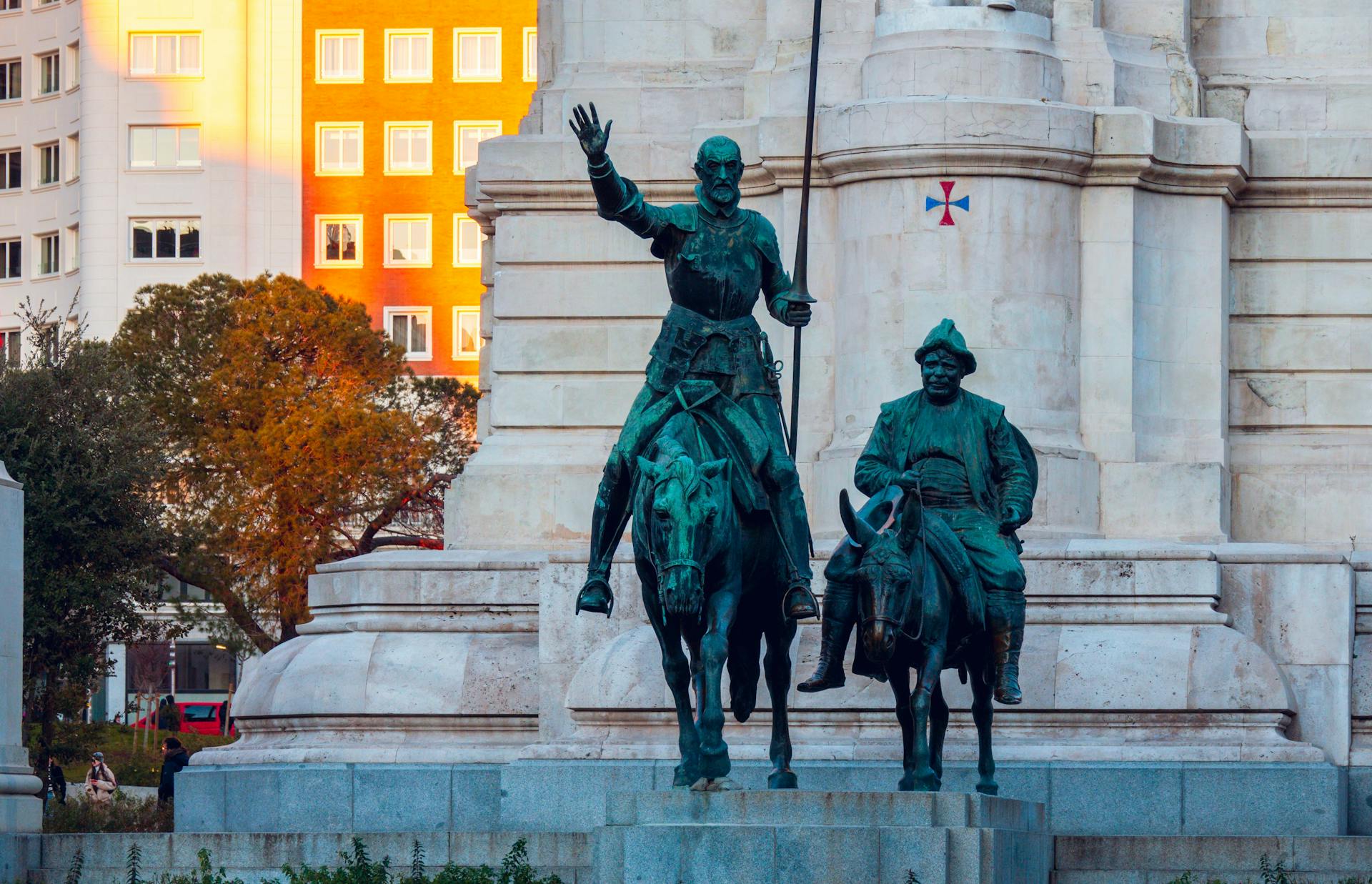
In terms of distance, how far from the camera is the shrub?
86.4 ft

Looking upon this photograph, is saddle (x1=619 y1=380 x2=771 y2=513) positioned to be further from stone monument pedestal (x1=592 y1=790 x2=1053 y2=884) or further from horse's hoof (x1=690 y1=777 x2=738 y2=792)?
stone monument pedestal (x1=592 y1=790 x2=1053 y2=884)

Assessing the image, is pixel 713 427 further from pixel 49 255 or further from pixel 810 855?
pixel 49 255

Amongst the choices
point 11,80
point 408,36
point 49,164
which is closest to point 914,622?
point 408,36

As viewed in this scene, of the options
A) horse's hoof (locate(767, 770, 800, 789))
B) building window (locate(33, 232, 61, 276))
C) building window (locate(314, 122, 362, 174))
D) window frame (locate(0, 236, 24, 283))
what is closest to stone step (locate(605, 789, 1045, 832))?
horse's hoof (locate(767, 770, 800, 789))

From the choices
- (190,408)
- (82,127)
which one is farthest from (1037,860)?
(82,127)

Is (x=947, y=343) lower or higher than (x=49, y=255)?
lower

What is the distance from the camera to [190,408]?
221 feet

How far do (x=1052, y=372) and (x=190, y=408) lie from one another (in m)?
41.8

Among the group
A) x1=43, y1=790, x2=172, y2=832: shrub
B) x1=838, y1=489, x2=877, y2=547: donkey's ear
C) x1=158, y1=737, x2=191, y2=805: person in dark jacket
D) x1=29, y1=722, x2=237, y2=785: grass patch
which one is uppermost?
x1=838, y1=489, x2=877, y2=547: donkey's ear

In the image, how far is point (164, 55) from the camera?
91812 millimetres

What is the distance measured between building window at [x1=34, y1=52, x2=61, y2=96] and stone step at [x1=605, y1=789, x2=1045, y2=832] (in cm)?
7832

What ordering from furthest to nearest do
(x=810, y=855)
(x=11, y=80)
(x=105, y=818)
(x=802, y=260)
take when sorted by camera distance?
(x=11, y=80)
(x=105, y=818)
(x=802, y=260)
(x=810, y=855)

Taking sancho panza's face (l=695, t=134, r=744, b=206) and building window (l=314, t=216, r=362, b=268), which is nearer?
sancho panza's face (l=695, t=134, r=744, b=206)

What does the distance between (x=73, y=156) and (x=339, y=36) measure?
359 inches
